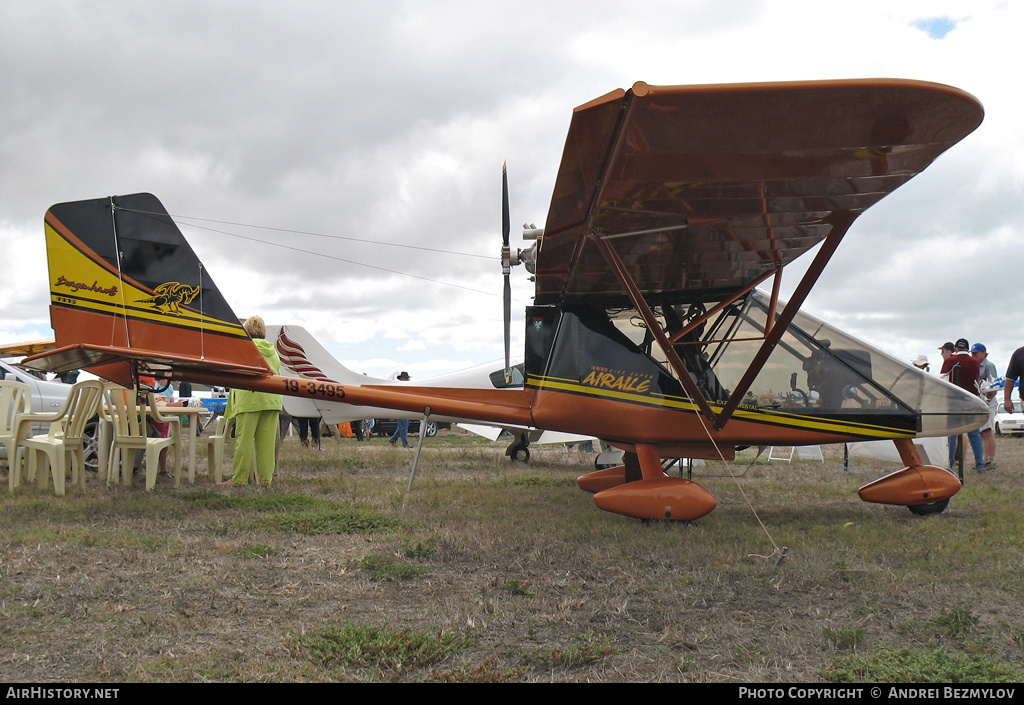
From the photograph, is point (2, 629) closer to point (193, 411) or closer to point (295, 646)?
point (295, 646)

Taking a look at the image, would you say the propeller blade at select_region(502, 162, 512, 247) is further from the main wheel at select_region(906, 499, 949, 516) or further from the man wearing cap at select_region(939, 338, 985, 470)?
the man wearing cap at select_region(939, 338, 985, 470)

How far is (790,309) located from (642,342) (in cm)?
143

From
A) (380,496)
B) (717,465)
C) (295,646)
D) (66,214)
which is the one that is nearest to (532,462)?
(717,465)

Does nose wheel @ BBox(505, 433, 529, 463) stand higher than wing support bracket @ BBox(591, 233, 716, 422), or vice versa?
wing support bracket @ BBox(591, 233, 716, 422)

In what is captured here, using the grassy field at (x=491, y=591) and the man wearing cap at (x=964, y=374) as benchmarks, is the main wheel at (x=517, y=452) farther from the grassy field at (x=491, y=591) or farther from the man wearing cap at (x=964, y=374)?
the man wearing cap at (x=964, y=374)

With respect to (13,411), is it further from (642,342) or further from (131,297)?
(642,342)

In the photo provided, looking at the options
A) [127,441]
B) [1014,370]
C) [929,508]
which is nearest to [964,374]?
[1014,370]

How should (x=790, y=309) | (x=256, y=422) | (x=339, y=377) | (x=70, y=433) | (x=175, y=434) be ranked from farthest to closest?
(x=339, y=377)
(x=175, y=434)
(x=256, y=422)
(x=70, y=433)
(x=790, y=309)

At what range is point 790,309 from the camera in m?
4.95

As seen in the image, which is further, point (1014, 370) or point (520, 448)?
point (520, 448)

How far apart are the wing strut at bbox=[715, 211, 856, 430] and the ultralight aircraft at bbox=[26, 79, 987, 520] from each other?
1cm

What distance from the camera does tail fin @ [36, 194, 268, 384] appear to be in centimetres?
583

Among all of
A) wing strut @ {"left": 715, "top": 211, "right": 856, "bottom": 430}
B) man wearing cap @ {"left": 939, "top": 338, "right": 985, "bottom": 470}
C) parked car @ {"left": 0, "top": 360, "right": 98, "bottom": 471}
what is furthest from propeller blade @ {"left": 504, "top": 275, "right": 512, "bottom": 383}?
parked car @ {"left": 0, "top": 360, "right": 98, "bottom": 471}
